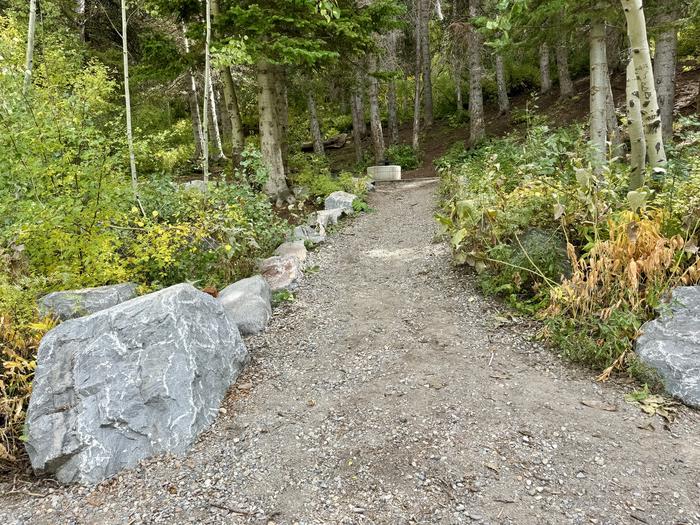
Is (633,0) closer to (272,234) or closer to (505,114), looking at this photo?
(272,234)

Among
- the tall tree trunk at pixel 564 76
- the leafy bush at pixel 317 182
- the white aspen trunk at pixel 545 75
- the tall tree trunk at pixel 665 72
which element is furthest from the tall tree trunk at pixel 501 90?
the leafy bush at pixel 317 182

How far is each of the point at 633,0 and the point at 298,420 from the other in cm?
507

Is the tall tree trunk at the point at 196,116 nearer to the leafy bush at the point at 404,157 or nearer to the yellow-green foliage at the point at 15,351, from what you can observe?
the leafy bush at the point at 404,157

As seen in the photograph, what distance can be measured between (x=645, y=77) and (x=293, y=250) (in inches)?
189

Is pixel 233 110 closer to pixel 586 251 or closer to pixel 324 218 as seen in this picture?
pixel 324 218

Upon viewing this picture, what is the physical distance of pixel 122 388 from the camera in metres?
3.22

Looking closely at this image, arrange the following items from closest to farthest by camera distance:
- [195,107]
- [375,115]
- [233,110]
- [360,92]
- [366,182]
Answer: [233,110], [366,182], [195,107], [375,115], [360,92]

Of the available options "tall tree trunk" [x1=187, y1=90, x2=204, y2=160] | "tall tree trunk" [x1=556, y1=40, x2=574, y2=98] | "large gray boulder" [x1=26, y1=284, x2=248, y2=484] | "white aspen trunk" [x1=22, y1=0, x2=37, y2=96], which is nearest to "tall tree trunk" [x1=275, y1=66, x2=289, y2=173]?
"tall tree trunk" [x1=187, y1=90, x2=204, y2=160]

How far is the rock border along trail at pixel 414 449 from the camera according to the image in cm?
250

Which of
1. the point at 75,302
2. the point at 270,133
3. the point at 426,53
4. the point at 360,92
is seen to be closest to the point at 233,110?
the point at 270,133

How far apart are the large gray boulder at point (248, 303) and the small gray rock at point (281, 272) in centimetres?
33

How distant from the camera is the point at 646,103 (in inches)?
181

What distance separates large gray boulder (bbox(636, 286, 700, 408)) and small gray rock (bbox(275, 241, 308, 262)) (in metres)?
4.36

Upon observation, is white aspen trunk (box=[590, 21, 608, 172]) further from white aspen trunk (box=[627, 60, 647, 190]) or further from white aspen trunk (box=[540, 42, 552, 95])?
white aspen trunk (box=[540, 42, 552, 95])
